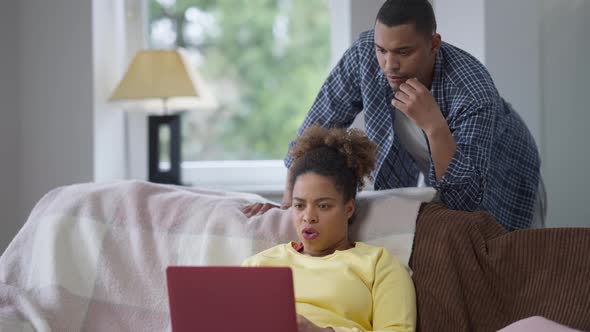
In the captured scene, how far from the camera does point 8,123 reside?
12.0ft

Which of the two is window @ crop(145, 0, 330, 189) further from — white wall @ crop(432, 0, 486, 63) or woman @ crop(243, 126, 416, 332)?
woman @ crop(243, 126, 416, 332)

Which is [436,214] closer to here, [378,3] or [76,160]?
[378,3]

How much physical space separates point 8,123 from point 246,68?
1133mm

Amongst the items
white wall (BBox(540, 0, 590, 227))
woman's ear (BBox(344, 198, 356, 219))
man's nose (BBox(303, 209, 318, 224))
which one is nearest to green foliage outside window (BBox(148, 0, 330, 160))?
white wall (BBox(540, 0, 590, 227))

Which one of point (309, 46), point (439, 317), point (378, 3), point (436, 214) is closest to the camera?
point (439, 317)

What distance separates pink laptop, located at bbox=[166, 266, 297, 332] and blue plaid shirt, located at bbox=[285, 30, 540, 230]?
0.74m

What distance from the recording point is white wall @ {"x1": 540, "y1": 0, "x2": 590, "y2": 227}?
317 centimetres

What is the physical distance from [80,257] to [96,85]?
158 cm

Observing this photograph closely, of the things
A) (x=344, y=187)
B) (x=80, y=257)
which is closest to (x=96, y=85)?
(x=80, y=257)

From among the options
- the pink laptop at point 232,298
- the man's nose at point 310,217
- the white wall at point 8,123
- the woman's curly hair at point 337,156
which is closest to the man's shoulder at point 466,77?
the woman's curly hair at point 337,156

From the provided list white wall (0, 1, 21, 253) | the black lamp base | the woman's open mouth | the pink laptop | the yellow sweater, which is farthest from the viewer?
the black lamp base

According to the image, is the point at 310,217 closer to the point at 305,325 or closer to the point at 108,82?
the point at 305,325

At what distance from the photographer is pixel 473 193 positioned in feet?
7.29

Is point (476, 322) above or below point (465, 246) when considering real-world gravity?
below
